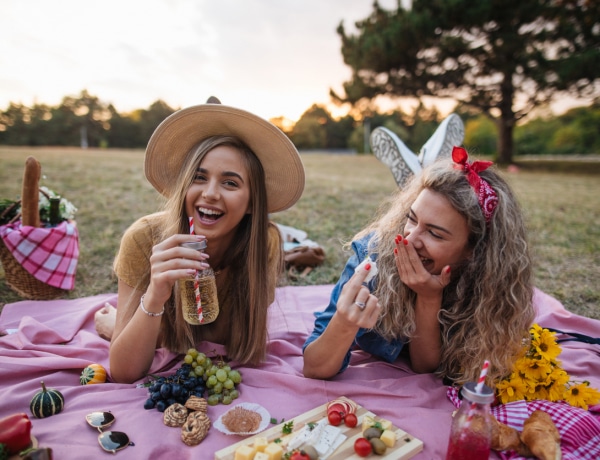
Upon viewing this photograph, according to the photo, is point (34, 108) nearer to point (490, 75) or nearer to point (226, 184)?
point (490, 75)

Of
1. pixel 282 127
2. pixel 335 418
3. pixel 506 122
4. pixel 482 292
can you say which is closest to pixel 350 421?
pixel 335 418

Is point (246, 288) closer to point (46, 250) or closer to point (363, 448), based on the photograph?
point (363, 448)

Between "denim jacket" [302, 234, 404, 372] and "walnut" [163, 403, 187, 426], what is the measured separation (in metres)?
0.77

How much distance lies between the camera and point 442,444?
6.58 ft

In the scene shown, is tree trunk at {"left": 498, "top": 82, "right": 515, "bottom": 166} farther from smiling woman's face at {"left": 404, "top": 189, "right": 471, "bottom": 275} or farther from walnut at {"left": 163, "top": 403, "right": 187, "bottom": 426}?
walnut at {"left": 163, "top": 403, "right": 187, "bottom": 426}

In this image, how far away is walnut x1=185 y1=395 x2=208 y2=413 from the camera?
2.12 m

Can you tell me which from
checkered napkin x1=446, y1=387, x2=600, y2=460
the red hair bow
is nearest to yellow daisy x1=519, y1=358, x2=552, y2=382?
checkered napkin x1=446, y1=387, x2=600, y2=460

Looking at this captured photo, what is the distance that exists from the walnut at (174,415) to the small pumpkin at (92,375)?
0.62 metres

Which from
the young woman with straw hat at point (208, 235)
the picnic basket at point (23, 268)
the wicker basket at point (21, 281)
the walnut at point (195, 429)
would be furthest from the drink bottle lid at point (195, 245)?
the wicker basket at point (21, 281)

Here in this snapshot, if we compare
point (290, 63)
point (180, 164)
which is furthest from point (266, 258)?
point (290, 63)

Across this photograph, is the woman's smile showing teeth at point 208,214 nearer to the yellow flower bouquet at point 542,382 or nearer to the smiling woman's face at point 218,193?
the smiling woman's face at point 218,193

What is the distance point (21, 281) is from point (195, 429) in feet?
9.68

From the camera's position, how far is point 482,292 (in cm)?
228

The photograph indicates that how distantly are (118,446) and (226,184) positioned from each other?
1388mm
